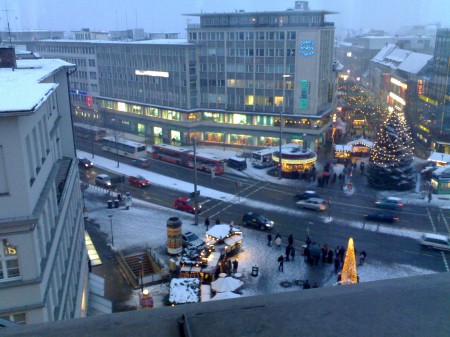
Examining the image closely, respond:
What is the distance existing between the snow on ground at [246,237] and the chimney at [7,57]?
9.27 metres

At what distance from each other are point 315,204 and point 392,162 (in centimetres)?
717

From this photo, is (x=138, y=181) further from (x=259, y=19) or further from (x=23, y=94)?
(x=23, y=94)

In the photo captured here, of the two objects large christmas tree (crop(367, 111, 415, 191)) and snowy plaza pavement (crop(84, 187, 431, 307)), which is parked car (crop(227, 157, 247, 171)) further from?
snowy plaza pavement (crop(84, 187, 431, 307))

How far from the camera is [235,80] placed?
43750 mm

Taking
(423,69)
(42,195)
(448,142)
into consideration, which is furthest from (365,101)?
(42,195)

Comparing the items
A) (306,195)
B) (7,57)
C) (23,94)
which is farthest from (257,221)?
(23,94)

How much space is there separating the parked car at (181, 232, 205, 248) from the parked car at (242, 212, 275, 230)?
3224 millimetres

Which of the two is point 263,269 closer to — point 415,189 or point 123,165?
point 415,189

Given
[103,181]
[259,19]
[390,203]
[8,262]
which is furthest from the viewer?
[259,19]

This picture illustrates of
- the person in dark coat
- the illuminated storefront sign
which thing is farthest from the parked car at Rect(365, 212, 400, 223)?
the illuminated storefront sign

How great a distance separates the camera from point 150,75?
4775 cm

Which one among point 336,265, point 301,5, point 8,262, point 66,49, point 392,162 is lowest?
point 336,265

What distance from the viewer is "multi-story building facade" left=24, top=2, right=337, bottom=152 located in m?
40.9

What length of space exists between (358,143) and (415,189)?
8806 millimetres
